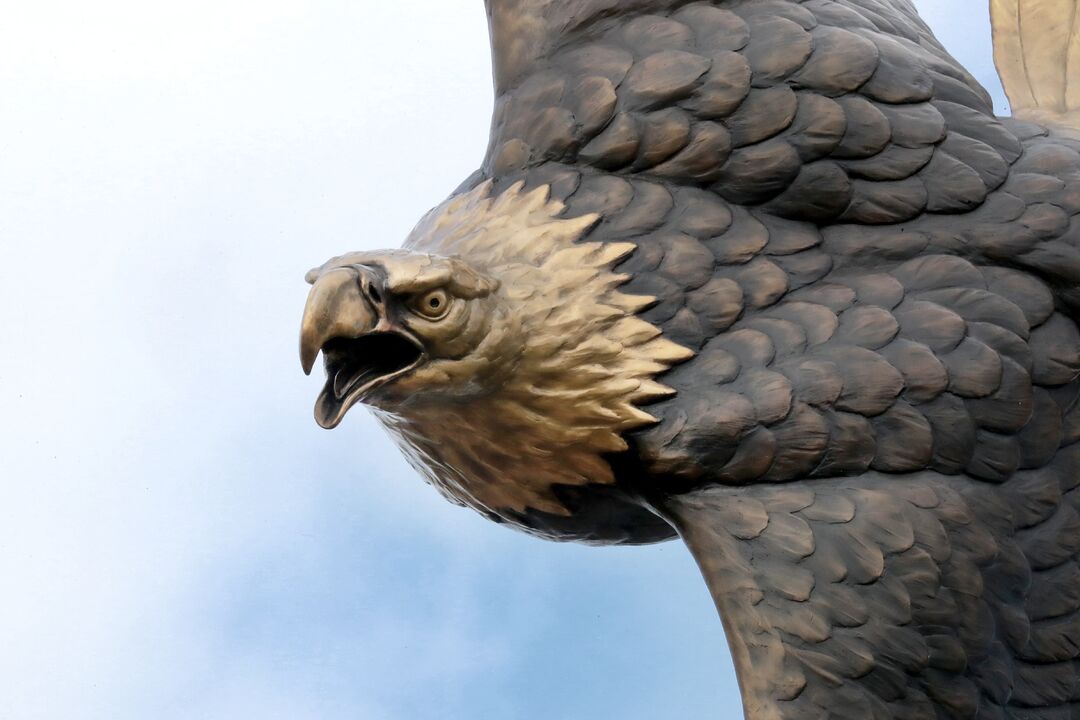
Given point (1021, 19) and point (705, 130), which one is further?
point (1021, 19)

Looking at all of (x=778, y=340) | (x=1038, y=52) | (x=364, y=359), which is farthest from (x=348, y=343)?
(x=1038, y=52)

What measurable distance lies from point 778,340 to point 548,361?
208 mm

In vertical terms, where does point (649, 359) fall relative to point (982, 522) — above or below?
above

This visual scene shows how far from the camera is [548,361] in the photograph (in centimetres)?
137

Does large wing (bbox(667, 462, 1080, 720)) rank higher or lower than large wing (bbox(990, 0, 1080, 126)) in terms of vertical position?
lower

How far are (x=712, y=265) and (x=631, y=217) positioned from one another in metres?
0.09

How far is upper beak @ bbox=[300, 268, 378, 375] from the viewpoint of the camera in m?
1.26

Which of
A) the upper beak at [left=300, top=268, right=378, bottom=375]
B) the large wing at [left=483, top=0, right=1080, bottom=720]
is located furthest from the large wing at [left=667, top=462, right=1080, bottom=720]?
the upper beak at [left=300, top=268, right=378, bottom=375]

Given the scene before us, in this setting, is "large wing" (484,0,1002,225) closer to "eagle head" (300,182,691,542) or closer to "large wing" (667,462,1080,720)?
"eagle head" (300,182,691,542)

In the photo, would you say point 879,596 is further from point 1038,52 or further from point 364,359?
point 1038,52

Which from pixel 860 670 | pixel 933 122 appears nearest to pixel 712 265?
pixel 933 122

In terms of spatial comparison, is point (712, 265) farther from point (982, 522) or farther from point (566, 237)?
point (982, 522)

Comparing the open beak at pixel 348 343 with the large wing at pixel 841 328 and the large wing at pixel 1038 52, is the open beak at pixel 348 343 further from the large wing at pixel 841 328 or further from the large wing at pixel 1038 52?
the large wing at pixel 1038 52

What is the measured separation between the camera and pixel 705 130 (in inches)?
55.7
